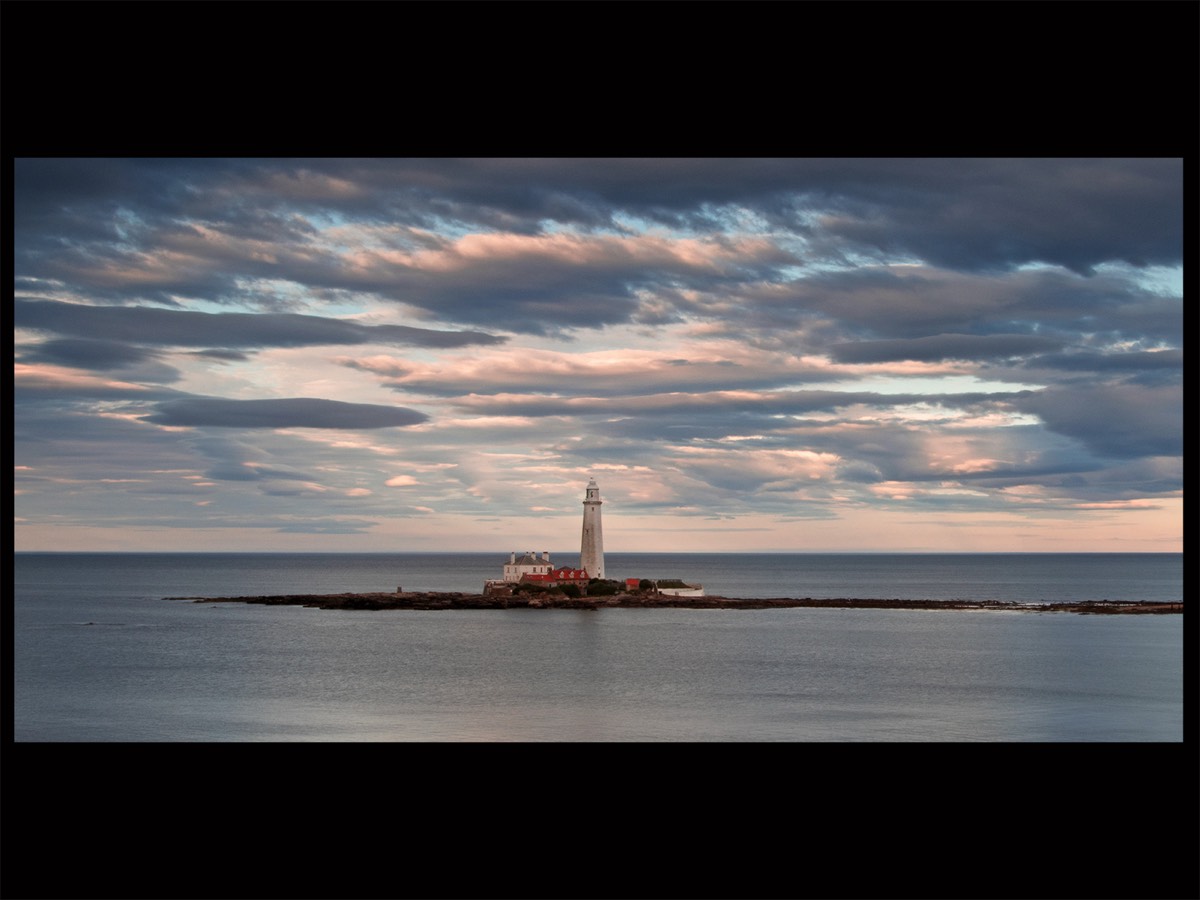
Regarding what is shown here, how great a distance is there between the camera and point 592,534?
108ft

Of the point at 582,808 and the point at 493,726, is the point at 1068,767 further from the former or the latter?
the point at 493,726

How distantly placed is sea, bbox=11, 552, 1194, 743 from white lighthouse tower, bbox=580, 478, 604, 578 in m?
2.54

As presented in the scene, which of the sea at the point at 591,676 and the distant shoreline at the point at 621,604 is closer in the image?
the sea at the point at 591,676

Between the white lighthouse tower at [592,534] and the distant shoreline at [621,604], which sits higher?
the white lighthouse tower at [592,534]

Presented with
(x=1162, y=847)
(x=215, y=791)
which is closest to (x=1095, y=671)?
(x=1162, y=847)

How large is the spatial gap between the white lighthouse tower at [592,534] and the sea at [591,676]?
254cm

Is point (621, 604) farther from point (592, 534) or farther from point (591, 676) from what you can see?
point (591, 676)

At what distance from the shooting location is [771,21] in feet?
10.2

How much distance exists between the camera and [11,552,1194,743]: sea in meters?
12.7

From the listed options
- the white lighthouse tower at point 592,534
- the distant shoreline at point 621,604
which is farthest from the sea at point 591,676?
the white lighthouse tower at point 592,534

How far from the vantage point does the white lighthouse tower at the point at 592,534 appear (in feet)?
104

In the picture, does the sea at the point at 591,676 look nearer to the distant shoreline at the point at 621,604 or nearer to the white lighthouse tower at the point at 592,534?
the distant shoreline at the point at 621,604

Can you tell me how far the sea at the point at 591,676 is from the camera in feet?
41.7

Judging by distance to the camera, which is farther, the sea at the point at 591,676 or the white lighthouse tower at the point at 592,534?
the white lighthouse tower at the point at 592,534
